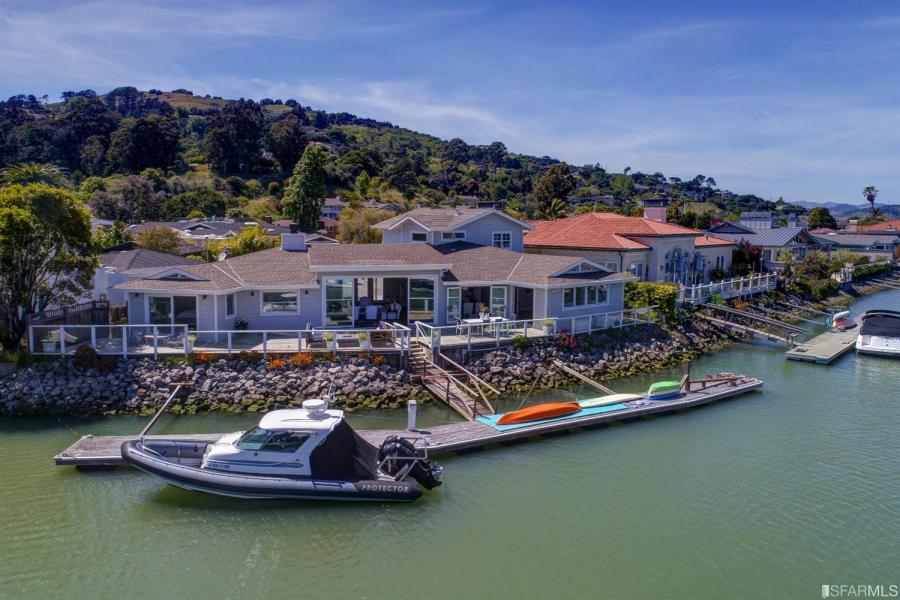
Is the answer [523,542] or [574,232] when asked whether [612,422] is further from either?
[574,232]

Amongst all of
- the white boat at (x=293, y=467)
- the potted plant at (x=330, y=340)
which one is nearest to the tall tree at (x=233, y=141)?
the potted plant at (x=330, y=340)

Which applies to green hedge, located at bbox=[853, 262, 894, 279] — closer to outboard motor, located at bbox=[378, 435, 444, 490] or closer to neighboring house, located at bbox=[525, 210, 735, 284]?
neighboring house, located at bbox=[525, 210, 735, 284]

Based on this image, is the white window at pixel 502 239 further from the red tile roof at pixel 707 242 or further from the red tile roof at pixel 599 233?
the red tile roof at pixel 707 242

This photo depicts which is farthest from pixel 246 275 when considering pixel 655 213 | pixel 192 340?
pixel 655 213

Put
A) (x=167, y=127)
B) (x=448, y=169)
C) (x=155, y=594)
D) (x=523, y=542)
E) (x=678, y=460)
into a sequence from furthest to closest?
(x=448, y=169) → (x=167, y=127) → (x=678, y=460) → (x=523, y=542) → (x=155, y=594)

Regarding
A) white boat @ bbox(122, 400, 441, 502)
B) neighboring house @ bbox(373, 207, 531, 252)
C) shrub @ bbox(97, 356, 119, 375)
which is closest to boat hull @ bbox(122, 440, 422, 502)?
white boat @ bbox(122, 400, 441, 502)

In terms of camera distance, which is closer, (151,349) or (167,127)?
(151,349)

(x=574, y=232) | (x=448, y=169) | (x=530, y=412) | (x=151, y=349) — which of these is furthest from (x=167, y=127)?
(x=530, y=412)
